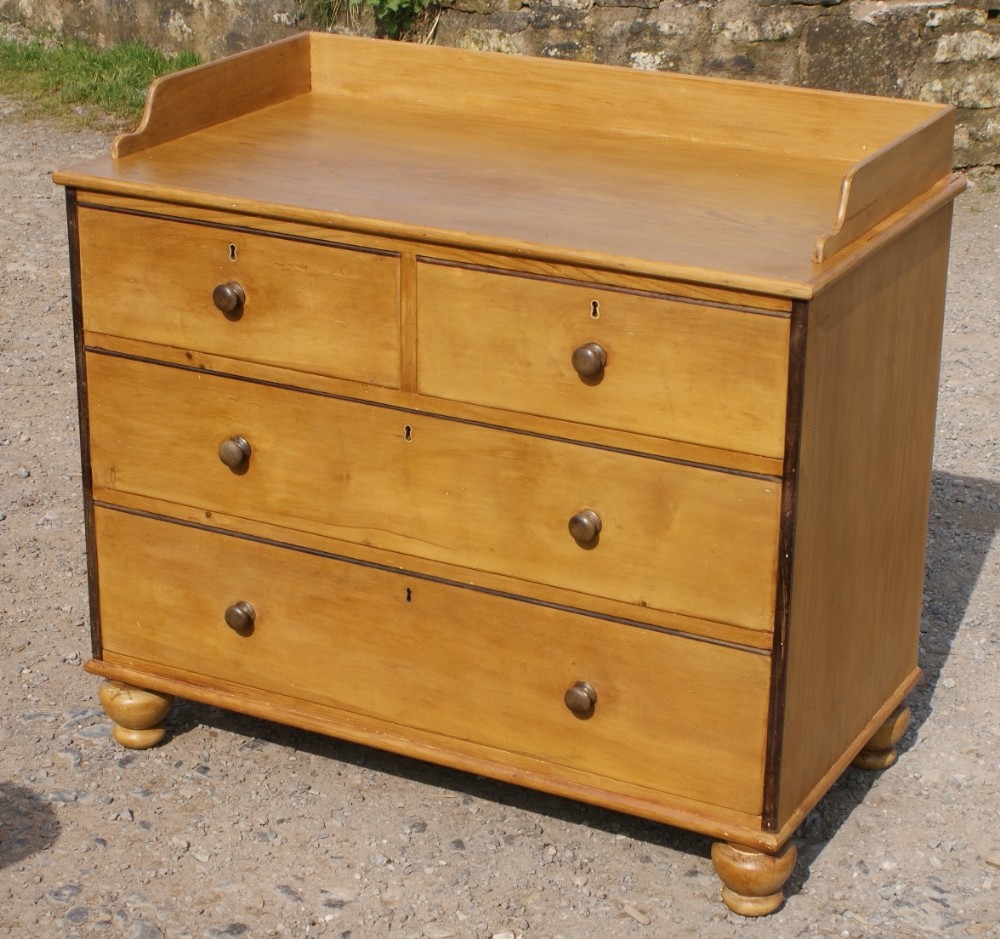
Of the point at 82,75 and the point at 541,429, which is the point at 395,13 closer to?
the point at 82,75

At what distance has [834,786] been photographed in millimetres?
3365

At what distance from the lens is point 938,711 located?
3600mm

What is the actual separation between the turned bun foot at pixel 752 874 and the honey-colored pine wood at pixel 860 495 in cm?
9

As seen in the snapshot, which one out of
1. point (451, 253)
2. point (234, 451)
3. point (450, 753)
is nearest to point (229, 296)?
point (234, 451)

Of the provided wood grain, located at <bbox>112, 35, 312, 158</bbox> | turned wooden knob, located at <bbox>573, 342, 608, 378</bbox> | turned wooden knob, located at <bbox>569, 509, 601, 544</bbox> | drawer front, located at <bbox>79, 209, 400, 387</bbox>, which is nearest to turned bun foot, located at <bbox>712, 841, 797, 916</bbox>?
turned wooden knob, located at <bbox>569, 509, 601, 544</bbox>

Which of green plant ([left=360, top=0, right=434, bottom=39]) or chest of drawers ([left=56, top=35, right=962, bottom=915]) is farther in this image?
green plant ([left=360, top=0, right=434, bottom=39])

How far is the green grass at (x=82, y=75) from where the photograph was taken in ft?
23.6

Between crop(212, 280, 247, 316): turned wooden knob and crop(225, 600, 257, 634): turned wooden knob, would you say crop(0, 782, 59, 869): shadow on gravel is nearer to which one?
crop(225, 600, 257, 634): turned wooden knob

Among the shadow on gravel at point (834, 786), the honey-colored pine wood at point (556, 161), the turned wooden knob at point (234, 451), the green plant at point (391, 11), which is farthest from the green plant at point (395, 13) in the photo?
the turned wooden knob at point (234, 451)

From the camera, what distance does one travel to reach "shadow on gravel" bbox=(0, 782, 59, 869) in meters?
3.13

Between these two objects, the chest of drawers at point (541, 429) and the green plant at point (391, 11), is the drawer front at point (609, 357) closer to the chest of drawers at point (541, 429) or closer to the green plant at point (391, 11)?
the chest of drawers at point (541, 429)

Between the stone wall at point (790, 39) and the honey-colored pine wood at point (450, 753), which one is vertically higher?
the stone wall at point (790, 39)

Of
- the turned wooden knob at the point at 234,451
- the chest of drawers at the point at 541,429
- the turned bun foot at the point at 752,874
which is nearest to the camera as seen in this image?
the chest of drawers at the point at 541,429

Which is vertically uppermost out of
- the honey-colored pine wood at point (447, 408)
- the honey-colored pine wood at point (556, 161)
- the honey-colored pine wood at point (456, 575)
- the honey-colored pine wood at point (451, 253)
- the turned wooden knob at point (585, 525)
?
the honey-colored pine wood at point (556, 161)
